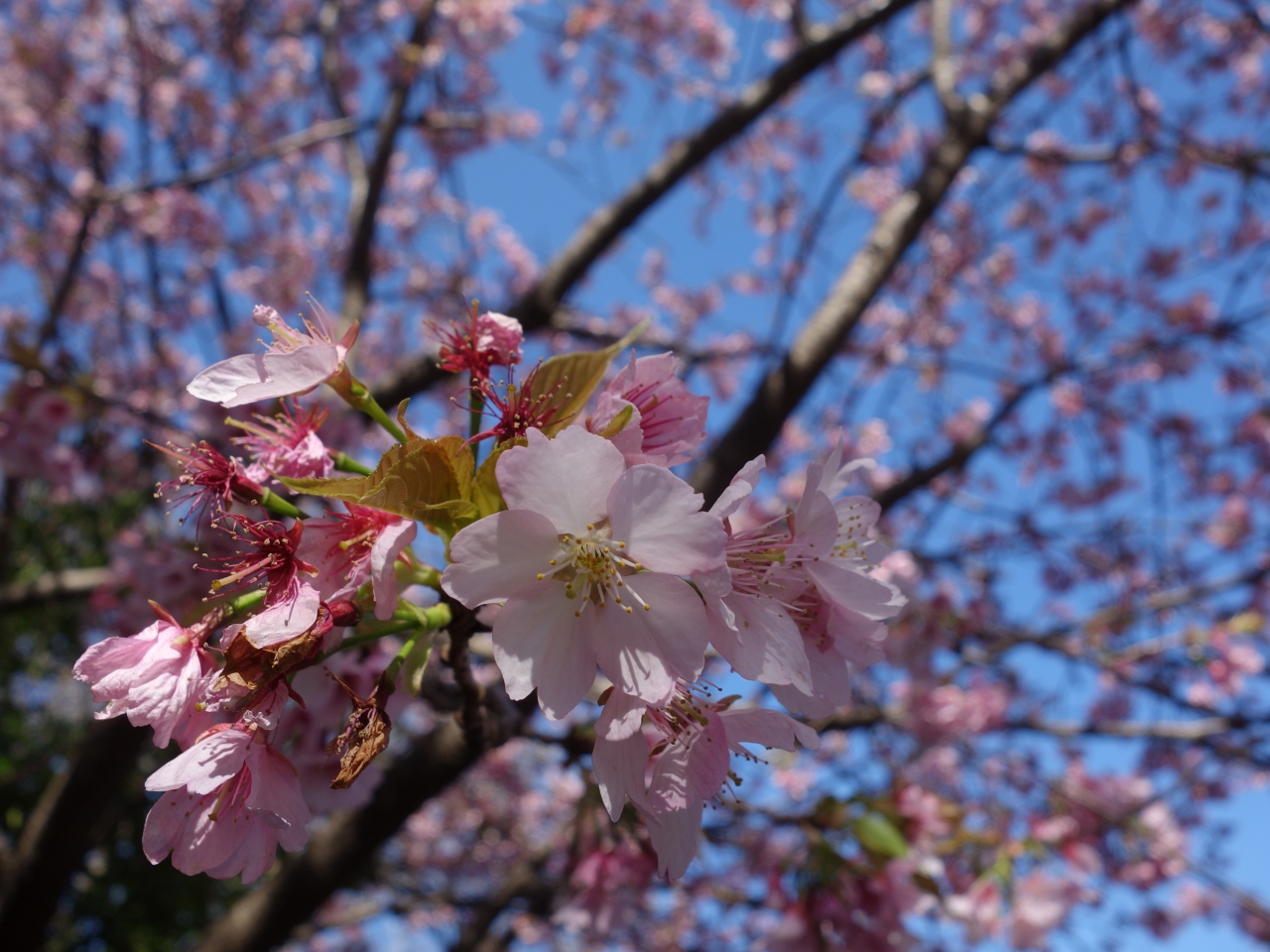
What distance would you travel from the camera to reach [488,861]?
7.41m

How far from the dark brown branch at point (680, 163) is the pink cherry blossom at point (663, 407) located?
7.55 feet

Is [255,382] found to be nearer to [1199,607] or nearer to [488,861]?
[1199,607]

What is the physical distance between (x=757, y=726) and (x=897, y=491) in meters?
2.71

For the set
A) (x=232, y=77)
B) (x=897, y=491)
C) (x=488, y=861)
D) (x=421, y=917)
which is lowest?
(x=421, y=917)

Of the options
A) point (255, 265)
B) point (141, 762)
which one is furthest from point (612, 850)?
point (255, 265)

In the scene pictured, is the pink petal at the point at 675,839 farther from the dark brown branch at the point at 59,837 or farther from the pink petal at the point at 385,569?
the dark brown branch at the point at 59,837

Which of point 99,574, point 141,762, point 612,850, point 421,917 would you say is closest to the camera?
point 612,850

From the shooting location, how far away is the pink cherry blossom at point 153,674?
852 millimetres

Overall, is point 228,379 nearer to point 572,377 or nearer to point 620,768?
point 572,377

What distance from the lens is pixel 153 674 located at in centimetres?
87

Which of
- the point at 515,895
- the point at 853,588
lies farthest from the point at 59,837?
the point at 853,588

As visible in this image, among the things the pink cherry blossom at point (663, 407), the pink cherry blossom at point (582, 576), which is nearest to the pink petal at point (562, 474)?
the pink cherry blossom at point (582, 576)

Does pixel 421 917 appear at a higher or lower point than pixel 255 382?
lower

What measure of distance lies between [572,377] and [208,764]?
1.95 feet
